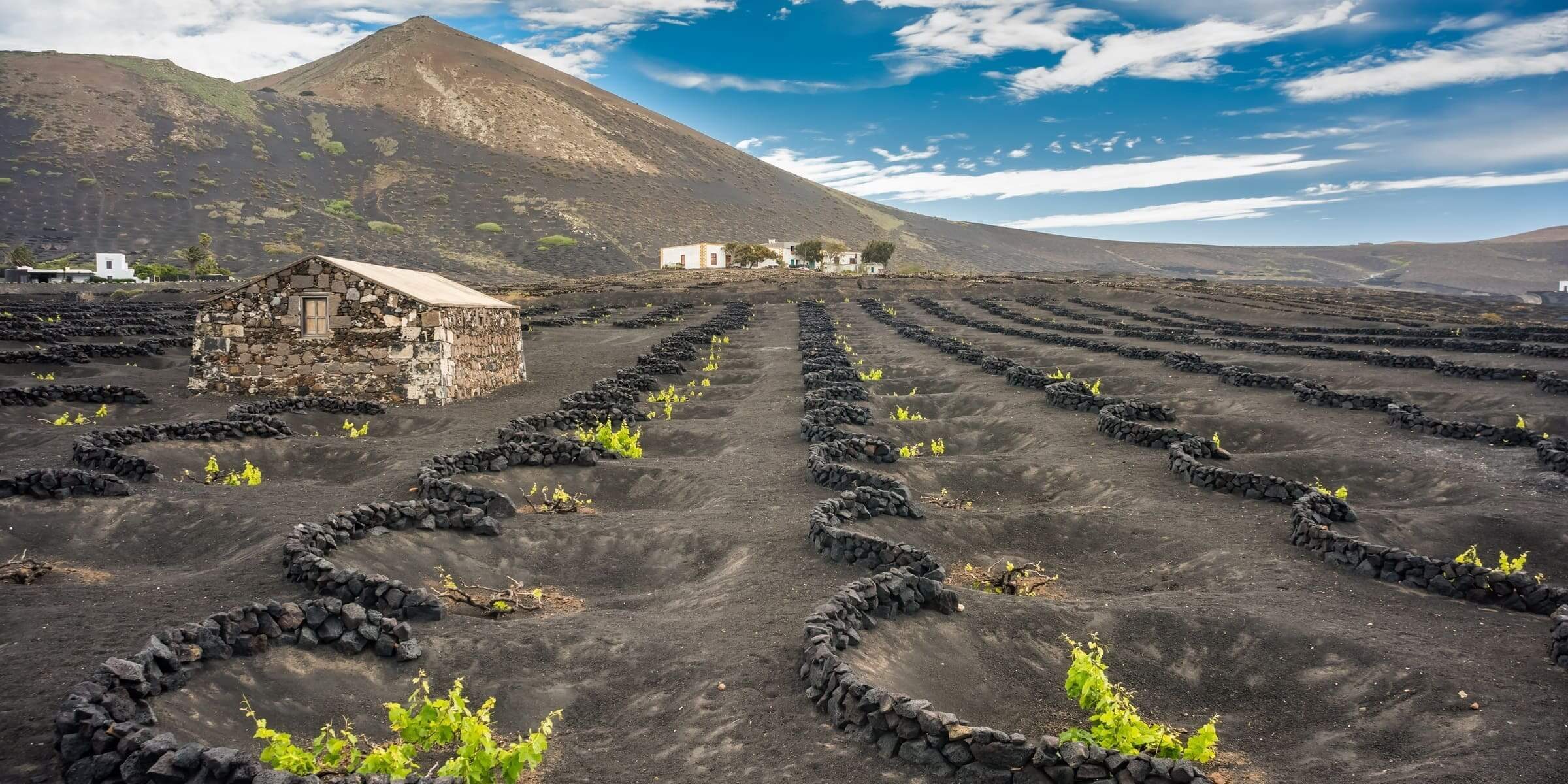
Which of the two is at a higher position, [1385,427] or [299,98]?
[299,98]

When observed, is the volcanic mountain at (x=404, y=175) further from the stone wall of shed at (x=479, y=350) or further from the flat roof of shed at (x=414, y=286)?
the flat roof of shed at (x=414, y=286)

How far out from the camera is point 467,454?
14.9 m

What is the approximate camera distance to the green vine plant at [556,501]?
13.5m

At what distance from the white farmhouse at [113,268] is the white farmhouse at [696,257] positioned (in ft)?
155

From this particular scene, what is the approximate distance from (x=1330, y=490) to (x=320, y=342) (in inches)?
873

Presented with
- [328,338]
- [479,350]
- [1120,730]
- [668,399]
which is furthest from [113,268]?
[1120,730]

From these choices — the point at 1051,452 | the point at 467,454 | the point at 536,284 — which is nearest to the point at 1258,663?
the point at 1051,452

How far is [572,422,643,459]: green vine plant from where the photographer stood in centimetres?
1688

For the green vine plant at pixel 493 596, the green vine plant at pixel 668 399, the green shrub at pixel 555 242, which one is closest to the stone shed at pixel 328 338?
the green vine plant at pixel 668 399

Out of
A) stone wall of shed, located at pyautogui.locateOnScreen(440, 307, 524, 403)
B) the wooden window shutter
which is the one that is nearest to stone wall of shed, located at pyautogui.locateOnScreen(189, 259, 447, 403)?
the wooden window shutter

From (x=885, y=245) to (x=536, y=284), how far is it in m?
58.2

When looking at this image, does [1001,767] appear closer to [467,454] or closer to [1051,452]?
[467,454]

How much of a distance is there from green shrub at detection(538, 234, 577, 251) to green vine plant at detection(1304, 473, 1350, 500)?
96.0 meters

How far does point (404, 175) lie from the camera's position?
386 feet
